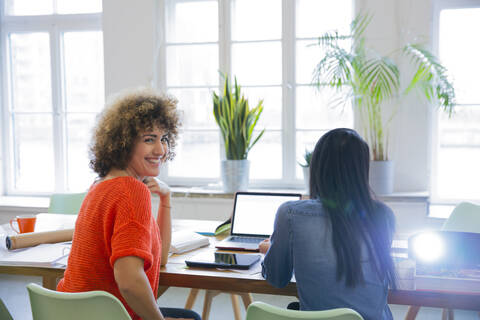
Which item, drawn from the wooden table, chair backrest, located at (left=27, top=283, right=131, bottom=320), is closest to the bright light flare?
the wooden table

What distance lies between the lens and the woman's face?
1.67 meters

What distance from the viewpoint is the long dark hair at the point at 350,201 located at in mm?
1559

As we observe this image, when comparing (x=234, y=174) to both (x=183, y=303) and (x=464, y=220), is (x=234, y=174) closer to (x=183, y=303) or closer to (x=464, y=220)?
(x=183, y=303)

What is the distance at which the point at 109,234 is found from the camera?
4.91 ft

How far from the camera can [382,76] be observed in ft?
12.0

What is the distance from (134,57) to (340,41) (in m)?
1.78

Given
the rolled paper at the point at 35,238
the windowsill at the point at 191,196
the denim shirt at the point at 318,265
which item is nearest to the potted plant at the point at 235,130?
the windowsill at the point at 191,196

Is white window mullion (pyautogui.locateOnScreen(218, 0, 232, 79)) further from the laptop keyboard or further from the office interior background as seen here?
the laptop keyboard

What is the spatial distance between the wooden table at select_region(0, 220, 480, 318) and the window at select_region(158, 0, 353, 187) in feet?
7.29

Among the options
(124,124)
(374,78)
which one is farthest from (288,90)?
(124,124)

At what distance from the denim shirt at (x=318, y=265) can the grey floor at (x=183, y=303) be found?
1.91m

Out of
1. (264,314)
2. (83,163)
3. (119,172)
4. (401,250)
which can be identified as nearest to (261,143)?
(83,163)

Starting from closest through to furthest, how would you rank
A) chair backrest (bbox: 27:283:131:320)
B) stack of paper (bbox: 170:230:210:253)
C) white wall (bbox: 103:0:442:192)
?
chair backrest (bbox: 27:283:131:320), stack of paper (bbox: 170:230:210:253), white wall (bbox: 103:0:442:192)

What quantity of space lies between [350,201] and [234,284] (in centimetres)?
58
